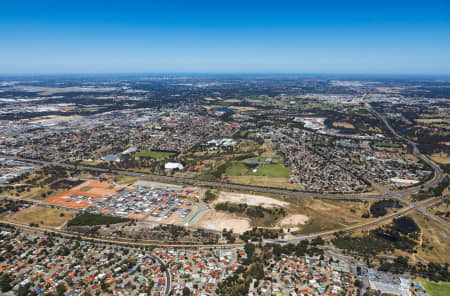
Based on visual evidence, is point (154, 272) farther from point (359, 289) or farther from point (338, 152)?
point (338, 152)

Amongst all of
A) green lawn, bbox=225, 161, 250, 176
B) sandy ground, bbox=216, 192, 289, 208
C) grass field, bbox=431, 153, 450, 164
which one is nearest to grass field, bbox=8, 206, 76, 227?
sandy ground, bbox=216, 192, 289, 208

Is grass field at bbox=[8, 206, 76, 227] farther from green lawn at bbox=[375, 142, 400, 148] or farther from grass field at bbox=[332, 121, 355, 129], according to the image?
grass field at bbox=[332, 121, 355, 129]

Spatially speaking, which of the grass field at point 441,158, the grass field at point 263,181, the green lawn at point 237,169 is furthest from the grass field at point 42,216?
the grass field at point 441,158

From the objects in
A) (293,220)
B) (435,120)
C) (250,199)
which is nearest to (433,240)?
(293,220)

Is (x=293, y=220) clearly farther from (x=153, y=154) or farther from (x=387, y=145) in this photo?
(x=387, y=145)

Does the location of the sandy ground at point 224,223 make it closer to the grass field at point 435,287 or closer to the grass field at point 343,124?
the grass field at point 435,287

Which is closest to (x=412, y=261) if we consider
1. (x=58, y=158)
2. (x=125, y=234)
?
(x=125, y=234)
